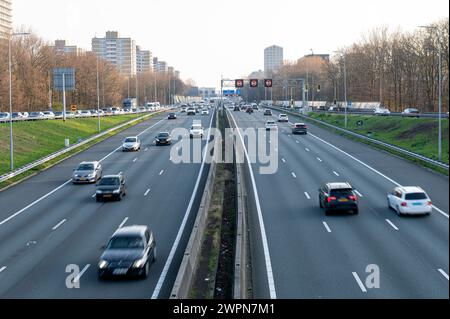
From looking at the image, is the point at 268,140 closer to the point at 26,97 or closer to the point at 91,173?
the point at 91,173

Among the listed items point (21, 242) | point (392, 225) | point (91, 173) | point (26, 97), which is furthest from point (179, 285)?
point (26, 97)

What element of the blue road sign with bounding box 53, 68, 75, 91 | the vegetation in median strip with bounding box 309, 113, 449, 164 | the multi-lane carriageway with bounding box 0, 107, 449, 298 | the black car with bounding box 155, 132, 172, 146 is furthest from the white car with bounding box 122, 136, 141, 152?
the blue road sign with bounding box 53, 68, 75, 91

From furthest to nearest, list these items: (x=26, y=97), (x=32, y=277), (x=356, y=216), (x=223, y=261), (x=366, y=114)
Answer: (x=26, y=97)
(x=366, y=114)
(x=356, y=216)
(x=223, y=261)
(x=32, y=277)

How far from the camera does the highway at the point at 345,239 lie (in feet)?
58.8

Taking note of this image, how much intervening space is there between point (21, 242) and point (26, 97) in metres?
99.4

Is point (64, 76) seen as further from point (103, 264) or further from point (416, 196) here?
point (103, 264)

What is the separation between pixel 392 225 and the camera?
27219 millimetres

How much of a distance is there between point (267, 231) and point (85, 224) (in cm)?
894

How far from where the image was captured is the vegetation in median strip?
5166 cm

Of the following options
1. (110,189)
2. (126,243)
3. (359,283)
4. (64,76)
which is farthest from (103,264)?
(64,76)

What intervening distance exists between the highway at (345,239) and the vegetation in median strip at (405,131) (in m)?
5.77

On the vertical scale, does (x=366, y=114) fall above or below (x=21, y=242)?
above

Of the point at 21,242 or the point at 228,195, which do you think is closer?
the point at 21,242
